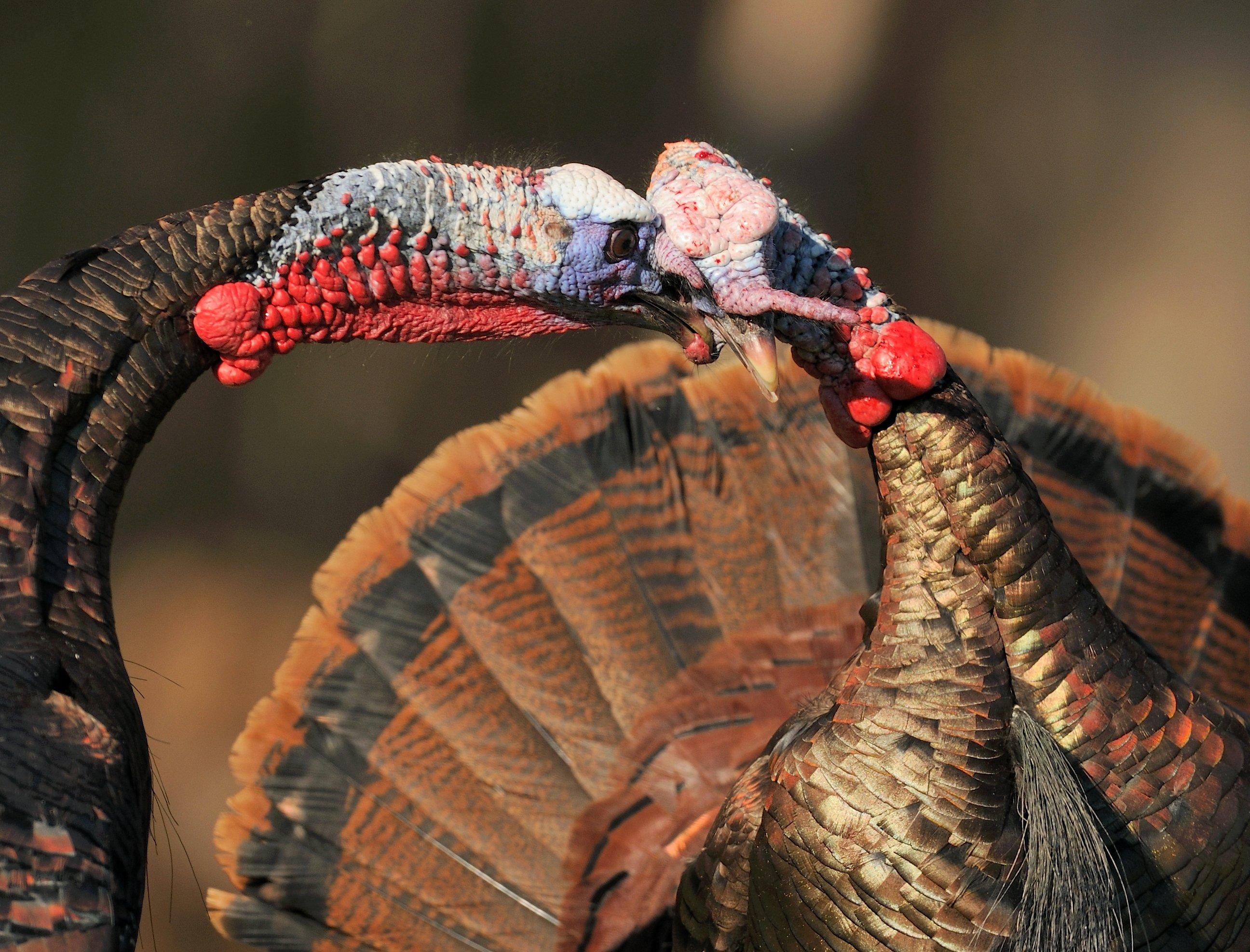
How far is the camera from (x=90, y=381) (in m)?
1.09

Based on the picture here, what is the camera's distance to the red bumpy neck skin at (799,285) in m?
1.15

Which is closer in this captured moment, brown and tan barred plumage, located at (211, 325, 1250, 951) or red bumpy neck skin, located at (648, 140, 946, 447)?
red bumpy neck skin, located at (648, 140, 946, 447)

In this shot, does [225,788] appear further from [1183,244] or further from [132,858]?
[1183,244]

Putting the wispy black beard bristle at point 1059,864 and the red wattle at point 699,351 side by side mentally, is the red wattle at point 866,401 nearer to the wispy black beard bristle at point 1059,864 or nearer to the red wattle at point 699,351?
the red wattle at point 699,351

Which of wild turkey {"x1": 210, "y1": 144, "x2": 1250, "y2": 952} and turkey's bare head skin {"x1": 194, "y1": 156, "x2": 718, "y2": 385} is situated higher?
turkey's bare head skin {"x1": 194, "y1": 156, "x2": 718, "y2": 385}

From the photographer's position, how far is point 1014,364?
6.21 feet

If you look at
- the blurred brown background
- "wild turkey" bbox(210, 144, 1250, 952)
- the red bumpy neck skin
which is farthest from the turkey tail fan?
the red bumpy neck skin

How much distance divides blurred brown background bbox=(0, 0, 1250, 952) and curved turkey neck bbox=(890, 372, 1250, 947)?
1.38m

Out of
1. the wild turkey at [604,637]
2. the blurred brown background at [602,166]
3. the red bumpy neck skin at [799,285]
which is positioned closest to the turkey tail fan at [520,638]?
the wild turkey at [604,637]

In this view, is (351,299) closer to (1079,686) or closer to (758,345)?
(758,345)

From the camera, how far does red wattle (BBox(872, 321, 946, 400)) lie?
119cm

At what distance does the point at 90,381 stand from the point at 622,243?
544 mm

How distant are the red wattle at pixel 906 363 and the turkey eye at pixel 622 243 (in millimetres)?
280

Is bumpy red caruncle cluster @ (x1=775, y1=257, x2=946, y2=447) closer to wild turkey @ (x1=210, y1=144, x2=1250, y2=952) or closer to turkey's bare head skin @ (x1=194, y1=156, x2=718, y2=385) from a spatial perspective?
turkey's bare head skin @ (x1=194, y1=156, x2=718, y2=385)
